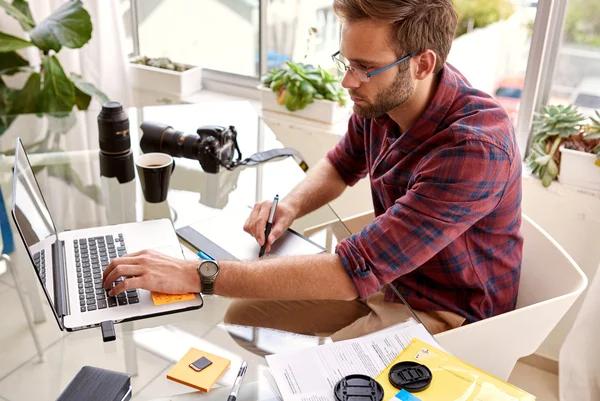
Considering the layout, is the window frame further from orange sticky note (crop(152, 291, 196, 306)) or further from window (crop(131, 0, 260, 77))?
orange sticky note (crop(152, 291, 196, 306))

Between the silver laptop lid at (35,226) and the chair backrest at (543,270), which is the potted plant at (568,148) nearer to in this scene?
the chair backrest at (543,270)

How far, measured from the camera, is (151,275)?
3.99 ft

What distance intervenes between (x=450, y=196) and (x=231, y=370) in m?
0.55

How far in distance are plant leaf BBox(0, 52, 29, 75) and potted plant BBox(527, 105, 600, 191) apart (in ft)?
6.29

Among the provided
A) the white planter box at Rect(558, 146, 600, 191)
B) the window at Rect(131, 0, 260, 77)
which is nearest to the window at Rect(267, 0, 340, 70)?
the window at Rect(131, 0, 260, 77)

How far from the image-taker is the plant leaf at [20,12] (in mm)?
2258

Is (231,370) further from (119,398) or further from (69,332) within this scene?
(69,332)

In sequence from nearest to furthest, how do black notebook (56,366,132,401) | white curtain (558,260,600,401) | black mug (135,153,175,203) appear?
black notebook (56,366,132,401), black mug (135,153,175,203), white curtain (558,260,600,401)

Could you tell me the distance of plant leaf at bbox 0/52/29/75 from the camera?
7.95 ft

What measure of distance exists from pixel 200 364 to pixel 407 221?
0.49m

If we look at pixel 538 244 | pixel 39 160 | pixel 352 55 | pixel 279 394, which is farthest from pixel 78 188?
pixel 538 244

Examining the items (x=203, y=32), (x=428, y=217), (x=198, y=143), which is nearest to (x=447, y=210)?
(x=428, y=217)

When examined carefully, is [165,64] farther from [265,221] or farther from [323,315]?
[323,315]

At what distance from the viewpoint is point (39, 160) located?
1.88m
